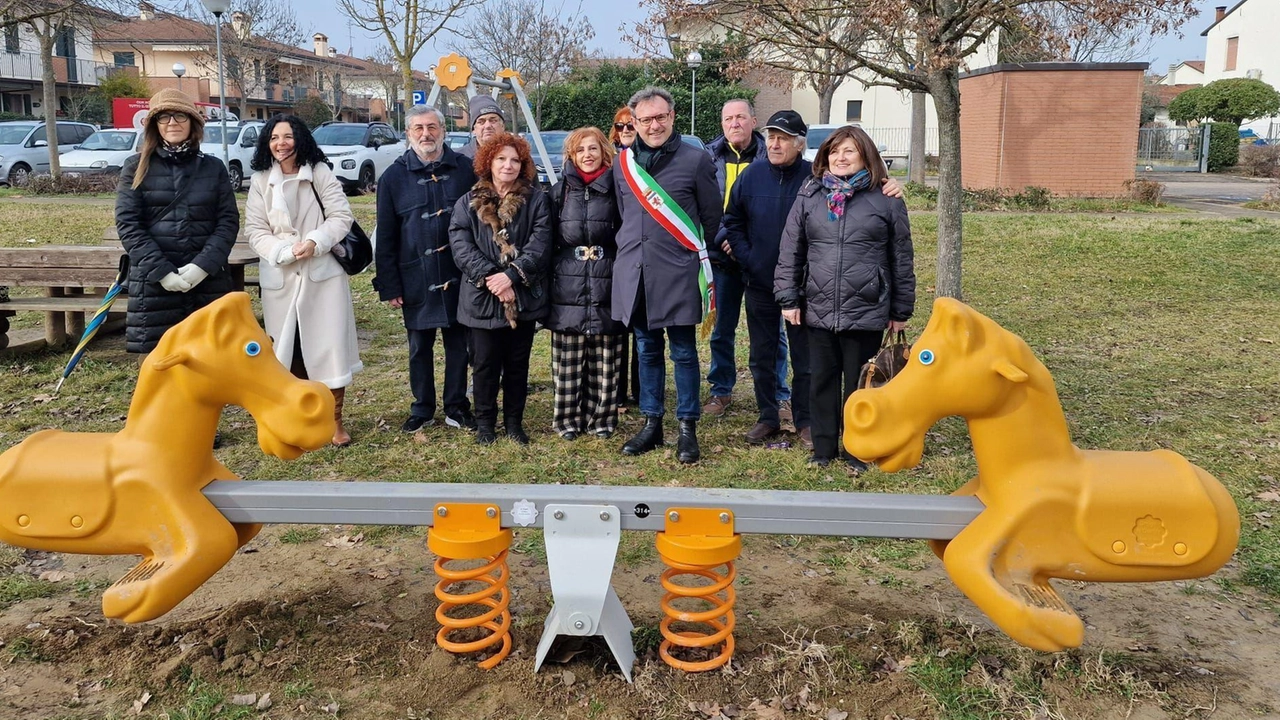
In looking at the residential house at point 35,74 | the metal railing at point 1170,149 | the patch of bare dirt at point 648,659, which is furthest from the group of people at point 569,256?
the residential house at point 35,74

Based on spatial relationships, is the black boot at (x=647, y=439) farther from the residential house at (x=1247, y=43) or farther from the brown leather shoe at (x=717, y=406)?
the residential house at (x=1247, y=43)

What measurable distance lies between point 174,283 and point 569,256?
2.01 m

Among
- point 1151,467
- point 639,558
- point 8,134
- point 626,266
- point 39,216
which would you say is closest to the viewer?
point 1151,467

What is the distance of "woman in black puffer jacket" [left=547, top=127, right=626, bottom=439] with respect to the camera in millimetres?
5250

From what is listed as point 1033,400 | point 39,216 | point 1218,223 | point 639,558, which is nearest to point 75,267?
point 639,558

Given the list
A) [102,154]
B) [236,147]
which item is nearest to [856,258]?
[236,147]

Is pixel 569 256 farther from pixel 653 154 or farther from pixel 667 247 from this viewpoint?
pixel 653 154

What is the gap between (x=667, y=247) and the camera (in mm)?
5074

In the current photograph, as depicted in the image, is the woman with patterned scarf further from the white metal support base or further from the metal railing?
the metal railing

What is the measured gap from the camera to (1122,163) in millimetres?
18219

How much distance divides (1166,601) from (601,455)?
270 centimetres

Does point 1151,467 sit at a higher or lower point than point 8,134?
lower

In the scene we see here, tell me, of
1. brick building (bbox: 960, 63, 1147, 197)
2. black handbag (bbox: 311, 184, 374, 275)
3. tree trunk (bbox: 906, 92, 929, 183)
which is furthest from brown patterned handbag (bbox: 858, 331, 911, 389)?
tree trunk (bbox: 906, 92, 929, 183)

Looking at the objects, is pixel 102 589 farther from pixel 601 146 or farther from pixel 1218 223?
pixel 1218 223
